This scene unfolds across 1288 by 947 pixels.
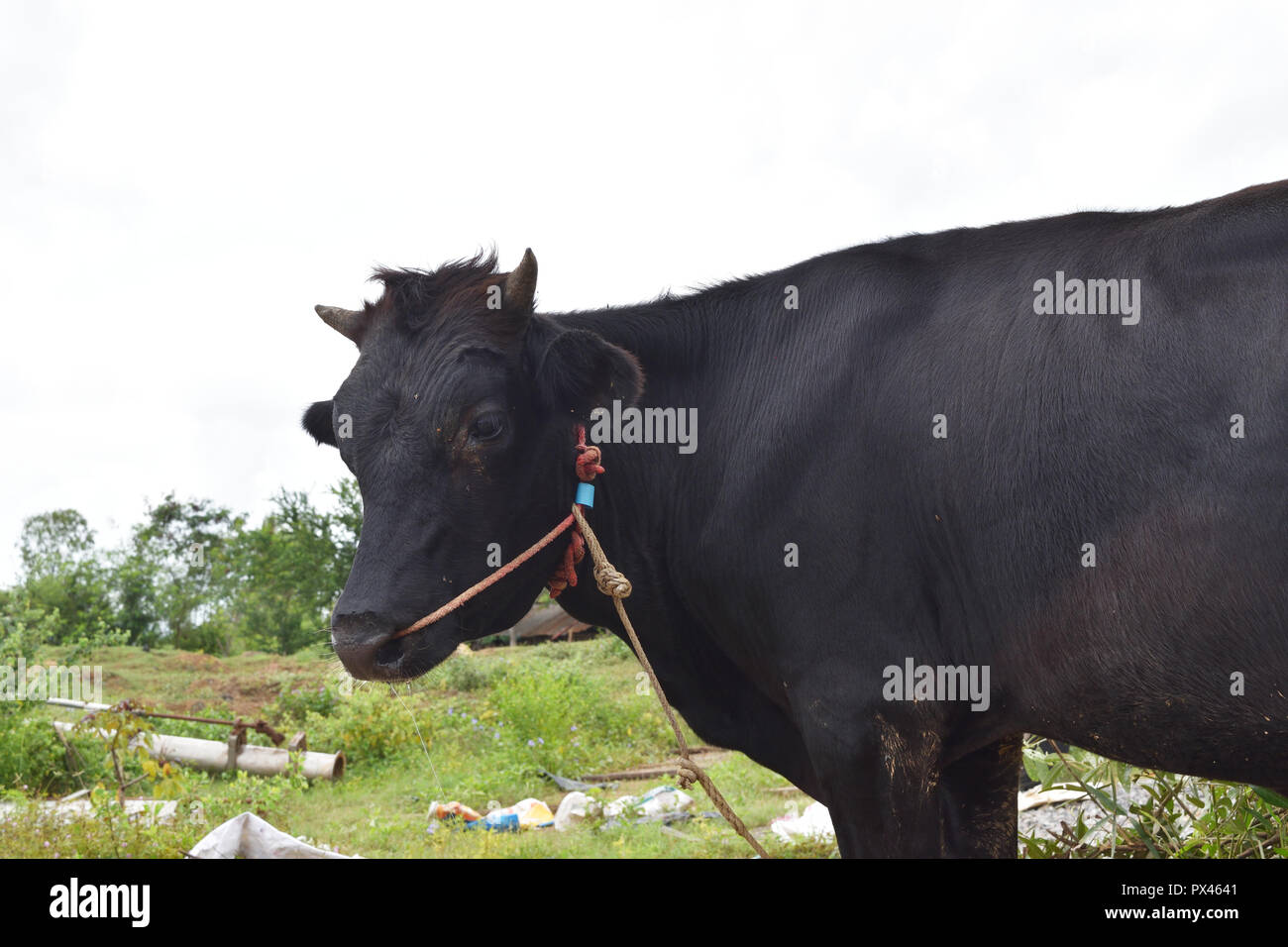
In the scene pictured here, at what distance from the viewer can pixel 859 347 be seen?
329 cm

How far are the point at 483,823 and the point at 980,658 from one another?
7.13 metres

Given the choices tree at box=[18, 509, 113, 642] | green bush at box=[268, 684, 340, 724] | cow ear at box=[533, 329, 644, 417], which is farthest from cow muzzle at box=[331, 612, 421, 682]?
tree at box=[18, 509, 113, 642]

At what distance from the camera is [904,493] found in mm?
3033

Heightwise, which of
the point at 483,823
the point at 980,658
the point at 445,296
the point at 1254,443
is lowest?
the point at 483,823

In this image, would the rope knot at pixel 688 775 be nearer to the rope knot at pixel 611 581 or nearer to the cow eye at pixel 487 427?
the rope knot at pixel 611 581

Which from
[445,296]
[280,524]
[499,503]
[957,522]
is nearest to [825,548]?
[957,522]

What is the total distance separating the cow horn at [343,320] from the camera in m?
3.94

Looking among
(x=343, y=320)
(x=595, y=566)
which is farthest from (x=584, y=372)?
(x=343, y=320)

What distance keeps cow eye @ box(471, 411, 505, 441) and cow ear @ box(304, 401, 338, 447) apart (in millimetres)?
948

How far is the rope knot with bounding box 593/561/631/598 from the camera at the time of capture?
3.57 meters

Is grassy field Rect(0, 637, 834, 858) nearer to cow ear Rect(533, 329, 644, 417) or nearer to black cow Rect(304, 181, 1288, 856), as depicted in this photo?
black cow Rect(304, 181, 1288, 856)

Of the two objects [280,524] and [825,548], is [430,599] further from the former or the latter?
[280,524]

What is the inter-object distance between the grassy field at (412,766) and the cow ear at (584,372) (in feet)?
4.05

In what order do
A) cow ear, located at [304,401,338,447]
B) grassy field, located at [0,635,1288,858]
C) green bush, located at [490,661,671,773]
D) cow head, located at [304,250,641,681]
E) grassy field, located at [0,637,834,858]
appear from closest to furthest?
cow head, located at [304,250,641,681]
cow ear, located at [304,401,338,447]
grassy field, located at [0,635,1288,858]
grassy field, located at [0,637,834,858]
green bush, located at [490,661,671,773]
